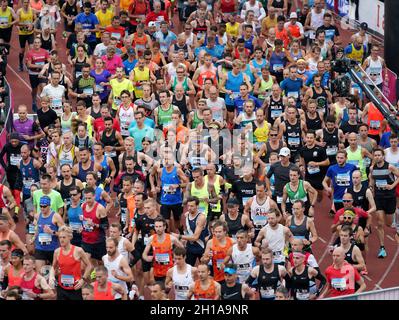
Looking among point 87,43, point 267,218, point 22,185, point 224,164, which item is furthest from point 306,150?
point 87,43

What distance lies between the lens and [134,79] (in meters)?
23.1

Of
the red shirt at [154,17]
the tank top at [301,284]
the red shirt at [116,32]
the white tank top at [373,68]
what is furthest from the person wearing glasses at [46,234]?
the red shirt at [154,17]

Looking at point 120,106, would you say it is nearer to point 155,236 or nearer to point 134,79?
point 134,79

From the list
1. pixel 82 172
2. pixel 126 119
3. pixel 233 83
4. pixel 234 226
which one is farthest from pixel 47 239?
pixel 233 83

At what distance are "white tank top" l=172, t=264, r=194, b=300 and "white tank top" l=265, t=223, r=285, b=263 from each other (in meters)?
1.38

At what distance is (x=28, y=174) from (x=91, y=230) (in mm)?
2294

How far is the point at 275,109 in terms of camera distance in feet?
71.9

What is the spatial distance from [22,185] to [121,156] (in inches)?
62.0

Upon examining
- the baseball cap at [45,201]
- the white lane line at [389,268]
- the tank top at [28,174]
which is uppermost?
the baseball cap at [45,201]

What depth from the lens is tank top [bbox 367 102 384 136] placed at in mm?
21656

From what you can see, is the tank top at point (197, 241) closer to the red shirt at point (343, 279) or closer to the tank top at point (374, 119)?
the red shirt at point (343, 279)

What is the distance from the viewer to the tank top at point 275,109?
71.7ft

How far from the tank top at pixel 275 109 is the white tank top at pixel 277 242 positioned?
4542 mm

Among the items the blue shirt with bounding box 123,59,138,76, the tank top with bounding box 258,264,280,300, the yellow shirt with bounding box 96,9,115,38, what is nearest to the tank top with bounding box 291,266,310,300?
the tank top with bounding box 258,264,280,300
